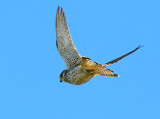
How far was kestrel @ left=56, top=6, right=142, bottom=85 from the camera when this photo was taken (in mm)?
9484

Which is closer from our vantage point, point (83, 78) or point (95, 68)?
point (95, 68)

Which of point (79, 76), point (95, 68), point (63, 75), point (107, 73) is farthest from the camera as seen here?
point (63, 75)

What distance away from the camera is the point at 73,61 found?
33.0 feet

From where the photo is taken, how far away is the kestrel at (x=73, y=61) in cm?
948

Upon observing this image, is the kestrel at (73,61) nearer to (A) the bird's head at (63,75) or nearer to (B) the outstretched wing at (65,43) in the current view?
(B) the outstretched wing at (65,43)

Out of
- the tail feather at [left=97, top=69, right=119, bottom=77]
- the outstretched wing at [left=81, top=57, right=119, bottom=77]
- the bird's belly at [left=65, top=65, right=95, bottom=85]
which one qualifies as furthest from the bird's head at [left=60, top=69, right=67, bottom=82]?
the tail feather at [left=97, top=69, right=119, bottom=77]

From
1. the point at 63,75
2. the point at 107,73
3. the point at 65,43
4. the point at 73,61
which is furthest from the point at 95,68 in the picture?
the point at 63,75

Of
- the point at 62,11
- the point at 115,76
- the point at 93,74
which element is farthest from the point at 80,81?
the point at 62,11

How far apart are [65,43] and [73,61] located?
53 centimetres

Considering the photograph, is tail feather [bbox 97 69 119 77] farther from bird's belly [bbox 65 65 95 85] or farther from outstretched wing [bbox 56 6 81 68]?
outstretched wing [bbox 56 6 81 68]

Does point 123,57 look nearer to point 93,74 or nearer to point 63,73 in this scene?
point 93,74

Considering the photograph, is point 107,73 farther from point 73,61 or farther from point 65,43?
point 65,43

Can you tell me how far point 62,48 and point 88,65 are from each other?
0.95m

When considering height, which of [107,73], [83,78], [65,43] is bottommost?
[107,73]
